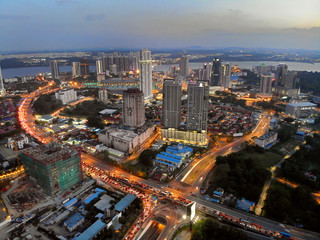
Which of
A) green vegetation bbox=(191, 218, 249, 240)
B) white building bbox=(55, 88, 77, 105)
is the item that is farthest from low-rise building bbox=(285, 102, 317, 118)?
white building bbox=(55, 88, 77, 105)

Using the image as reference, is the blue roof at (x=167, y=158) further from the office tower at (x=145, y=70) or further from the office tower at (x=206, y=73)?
the office tower at (x=206, y=73)

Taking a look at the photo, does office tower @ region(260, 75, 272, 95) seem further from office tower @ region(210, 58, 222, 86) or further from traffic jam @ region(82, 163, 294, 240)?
traffic jam @ region(82, 163, 294, 240)

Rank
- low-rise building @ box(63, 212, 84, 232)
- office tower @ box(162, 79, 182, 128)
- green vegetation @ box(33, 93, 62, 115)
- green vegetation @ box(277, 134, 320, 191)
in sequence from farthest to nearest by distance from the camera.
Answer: green vegetation @ box(33, 93, 62, 115), office tower @ box(162, 79, 182, 128), green vegetation @ box(277, 134, 320, 191), low-rise building @ box(63, 212, 84, 232)

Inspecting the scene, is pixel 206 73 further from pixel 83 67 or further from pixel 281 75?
pixel 83 67

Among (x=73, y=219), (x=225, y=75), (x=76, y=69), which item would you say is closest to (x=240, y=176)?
(x=73, y=219)

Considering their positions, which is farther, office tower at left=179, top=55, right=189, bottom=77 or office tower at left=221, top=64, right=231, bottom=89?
office tower at left=179, top=55, right=189, bottom=77

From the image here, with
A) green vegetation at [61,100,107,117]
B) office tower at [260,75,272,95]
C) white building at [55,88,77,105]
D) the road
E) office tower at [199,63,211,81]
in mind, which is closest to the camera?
the road
